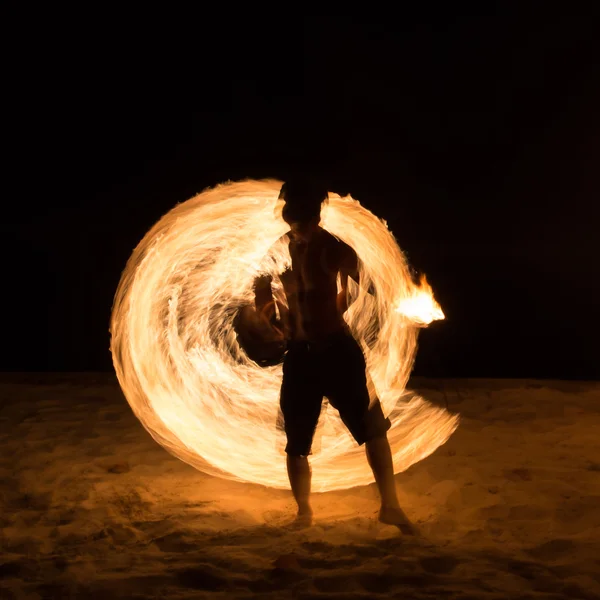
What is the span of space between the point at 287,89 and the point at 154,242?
50.3 feet

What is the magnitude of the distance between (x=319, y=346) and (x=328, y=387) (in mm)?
239

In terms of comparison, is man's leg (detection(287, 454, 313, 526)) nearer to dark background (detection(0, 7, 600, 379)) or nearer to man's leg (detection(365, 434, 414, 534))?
man's leg (detection(365, 434, 414, 534))

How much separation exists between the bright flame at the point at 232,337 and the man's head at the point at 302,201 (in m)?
0.41

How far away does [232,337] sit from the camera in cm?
609

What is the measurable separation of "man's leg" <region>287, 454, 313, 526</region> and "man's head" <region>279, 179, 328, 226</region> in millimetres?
A: 1381

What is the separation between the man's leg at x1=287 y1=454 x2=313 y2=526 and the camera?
14.6 feet

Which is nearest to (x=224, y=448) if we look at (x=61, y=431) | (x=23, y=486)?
(x=23, y=486)

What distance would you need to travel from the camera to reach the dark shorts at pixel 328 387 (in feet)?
14.0

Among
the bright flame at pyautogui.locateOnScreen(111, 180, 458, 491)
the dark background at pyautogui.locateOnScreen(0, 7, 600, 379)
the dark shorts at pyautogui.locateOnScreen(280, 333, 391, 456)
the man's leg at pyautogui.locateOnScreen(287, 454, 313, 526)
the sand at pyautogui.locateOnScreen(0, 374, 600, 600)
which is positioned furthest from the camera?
the dark background at pyautogui.locateOnScreen(0, 7, 600, 379)

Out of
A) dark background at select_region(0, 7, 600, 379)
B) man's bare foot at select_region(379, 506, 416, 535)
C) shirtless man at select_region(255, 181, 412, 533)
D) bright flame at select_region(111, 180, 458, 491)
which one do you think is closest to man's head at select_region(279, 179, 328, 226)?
shirtless man at select_region(255, 181, 412, 533)

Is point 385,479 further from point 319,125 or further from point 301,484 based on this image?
point 319,125

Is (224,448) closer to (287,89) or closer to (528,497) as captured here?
(528,497)

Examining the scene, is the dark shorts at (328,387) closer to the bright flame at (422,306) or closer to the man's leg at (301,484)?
the man's leg at (301,484)

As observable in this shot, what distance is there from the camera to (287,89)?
64.5ft
